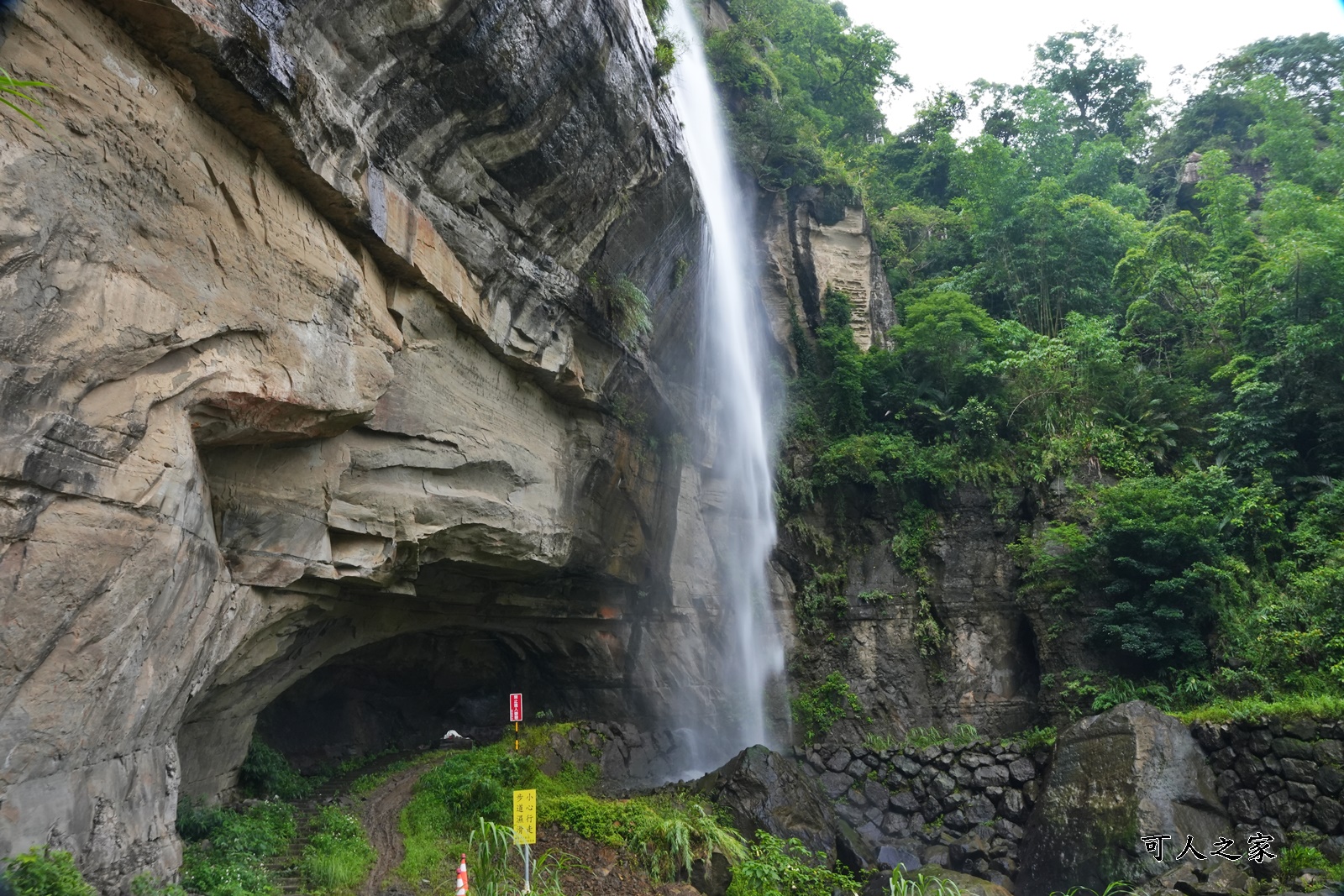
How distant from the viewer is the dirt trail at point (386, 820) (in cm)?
898

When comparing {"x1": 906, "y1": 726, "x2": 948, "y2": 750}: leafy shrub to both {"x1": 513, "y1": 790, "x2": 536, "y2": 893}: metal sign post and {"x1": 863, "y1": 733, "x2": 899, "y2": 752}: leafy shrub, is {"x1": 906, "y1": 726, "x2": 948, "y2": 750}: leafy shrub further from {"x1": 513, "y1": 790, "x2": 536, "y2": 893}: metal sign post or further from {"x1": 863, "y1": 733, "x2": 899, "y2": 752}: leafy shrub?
{"x1": 513, "y1": 790, "x2": 536, "y2": 893}: metal sign post

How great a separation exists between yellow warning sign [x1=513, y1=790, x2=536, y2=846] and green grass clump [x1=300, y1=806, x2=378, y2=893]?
7.06 ft

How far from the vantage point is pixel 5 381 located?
5.14m

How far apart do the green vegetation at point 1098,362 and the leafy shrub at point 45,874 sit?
1431 centimetres

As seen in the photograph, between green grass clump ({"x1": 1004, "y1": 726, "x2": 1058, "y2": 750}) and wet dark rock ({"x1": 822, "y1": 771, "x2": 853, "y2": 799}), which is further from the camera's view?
wet dark rock ({"x1": 822, "y1": 771, "x2": 853, "y2": 799})

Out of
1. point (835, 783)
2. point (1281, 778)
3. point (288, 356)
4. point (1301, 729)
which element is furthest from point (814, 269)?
point (288, 356)

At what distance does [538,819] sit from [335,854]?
2.63 metres

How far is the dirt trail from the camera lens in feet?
29.5

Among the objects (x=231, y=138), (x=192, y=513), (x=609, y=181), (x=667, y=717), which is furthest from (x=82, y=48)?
(x=667, y=717)

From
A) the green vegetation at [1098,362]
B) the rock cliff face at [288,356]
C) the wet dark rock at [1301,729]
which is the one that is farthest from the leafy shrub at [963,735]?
the rock cliff face at [288,356]

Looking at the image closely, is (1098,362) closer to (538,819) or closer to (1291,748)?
(1291,748)

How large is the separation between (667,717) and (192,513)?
1295 cm

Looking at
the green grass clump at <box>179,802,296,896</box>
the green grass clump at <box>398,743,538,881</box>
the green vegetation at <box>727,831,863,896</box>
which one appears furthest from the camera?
the green grass clump at <box>398,743,538,881</box>

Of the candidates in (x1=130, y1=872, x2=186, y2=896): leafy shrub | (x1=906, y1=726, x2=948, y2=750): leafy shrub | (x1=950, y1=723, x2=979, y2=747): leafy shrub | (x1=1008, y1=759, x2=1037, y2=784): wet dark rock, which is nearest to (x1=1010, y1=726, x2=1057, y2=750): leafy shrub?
(x1=1008, y1=759, x2=1037, y2=784): wet dark rock
